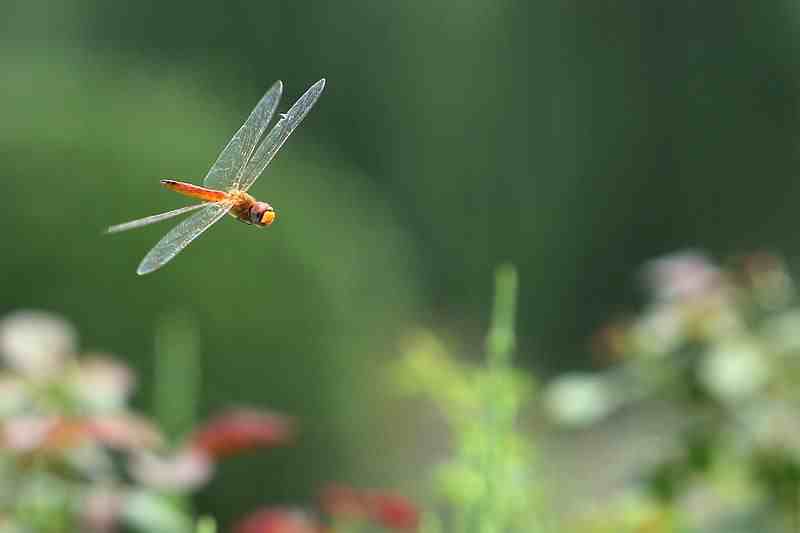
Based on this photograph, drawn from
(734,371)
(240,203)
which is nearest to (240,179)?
(240,203)

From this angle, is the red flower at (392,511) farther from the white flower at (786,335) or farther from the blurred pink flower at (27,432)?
the white flower at (786,335)

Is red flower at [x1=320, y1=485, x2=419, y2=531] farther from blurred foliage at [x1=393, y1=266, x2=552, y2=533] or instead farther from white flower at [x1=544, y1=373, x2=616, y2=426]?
white flower at [x1=544, y1=373, x2=616, y2=426]

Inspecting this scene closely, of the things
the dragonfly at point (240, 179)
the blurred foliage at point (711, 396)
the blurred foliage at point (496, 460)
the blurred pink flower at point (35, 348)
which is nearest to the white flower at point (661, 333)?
the blurred foliage at point (711, 396)

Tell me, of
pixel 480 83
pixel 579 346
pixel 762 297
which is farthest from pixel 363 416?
pixel 480 83

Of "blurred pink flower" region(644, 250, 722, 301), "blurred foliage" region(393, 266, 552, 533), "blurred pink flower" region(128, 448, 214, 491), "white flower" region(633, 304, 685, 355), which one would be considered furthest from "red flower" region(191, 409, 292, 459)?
"blurred pink flower" region(644, 250, 722, 301)

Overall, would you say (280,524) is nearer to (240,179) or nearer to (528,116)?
(240,179)

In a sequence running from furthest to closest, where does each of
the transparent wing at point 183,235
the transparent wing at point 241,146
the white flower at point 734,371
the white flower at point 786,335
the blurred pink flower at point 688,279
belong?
the blurred pink flower at point 688,279 < the white flower at point 786,335 < the white flower at point 734,371 < the transparent wing at point 241,146 < the transparent wing at point 183,235

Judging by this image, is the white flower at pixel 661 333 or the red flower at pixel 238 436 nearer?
the red flower at pixel 238 436
